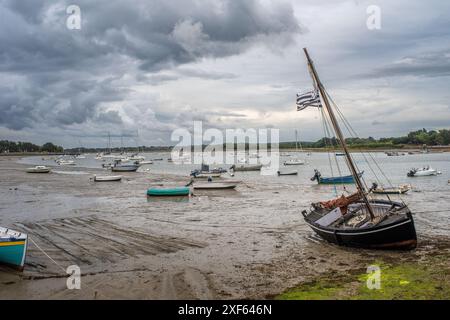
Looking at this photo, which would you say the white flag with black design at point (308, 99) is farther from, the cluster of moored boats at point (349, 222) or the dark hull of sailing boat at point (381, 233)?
the dark hull of sailing boat at point (381, 233)

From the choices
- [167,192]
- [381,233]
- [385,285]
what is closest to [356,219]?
[381,233]

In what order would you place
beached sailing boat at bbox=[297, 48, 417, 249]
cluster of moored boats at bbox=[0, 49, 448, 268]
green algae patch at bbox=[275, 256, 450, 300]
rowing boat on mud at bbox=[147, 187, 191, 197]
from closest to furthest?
green algae patch at bbox=[275, 256, 450, 300]
cluster of moored boats at bbox=[0, 49, 448, 268]
beached sailing boat at bbox=[297, 48, 417, 249]
rowing boat on mud at bbox=[147, 187, 191, 197]

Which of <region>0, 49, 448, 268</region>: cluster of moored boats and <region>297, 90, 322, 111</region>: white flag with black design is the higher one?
<region>297, 90, 322, 111</region>: white flag with black design

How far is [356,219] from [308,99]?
7294 millimetres

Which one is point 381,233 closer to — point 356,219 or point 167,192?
point 356,219

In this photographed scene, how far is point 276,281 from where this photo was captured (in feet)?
48.2

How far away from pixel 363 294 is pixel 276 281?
322cm

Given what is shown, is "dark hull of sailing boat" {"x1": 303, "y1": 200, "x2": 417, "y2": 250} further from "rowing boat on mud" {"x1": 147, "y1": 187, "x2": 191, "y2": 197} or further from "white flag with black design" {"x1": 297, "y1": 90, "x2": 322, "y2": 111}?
A: "rowing boat on mud" {"x1": 147, "y1": 187, "x2": 191, "y2": 197}

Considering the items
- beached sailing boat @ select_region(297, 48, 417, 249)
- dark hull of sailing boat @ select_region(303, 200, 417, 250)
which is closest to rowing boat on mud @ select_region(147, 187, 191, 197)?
beached sailing boat @ select_region(297, 48, 417, 249)

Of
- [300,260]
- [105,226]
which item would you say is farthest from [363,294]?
[105,226]

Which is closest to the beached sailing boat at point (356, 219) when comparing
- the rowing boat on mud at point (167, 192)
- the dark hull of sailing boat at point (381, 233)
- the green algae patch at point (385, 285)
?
the dark hull of sailing boat at point (381, 233)

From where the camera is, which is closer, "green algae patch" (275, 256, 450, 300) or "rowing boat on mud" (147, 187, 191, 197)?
"green algae patch" (275, 256, 450, 300)

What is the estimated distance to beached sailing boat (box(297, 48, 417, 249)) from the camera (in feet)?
58.3
